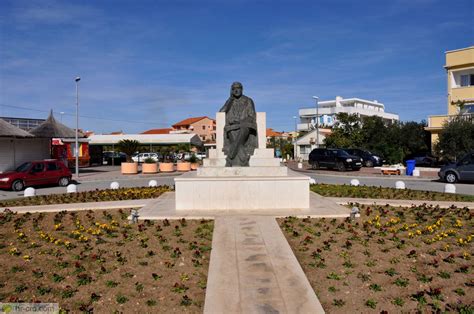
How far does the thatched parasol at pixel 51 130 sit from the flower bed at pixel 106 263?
2264 cm

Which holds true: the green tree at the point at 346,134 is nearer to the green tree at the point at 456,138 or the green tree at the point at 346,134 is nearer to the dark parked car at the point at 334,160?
the dark parked car at the point at 334,160

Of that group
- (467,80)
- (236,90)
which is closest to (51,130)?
(236,90)

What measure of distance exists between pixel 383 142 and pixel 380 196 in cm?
2991

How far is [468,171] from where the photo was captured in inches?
803

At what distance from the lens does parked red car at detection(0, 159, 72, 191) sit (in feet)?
64.6

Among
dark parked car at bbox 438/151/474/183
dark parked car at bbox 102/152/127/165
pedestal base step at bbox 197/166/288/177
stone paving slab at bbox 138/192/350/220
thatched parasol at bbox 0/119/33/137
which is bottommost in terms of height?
stone paving slab at bbox 138/192/350/220

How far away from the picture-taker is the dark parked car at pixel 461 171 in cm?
2041

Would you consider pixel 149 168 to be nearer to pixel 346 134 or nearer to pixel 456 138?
pixel 456 138

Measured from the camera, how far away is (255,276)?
18.4 ft

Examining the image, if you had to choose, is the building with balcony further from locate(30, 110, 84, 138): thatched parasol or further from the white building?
the white building

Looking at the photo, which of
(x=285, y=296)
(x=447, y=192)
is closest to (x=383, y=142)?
(x=447, y=192)

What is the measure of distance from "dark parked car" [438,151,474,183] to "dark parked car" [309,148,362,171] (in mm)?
8392

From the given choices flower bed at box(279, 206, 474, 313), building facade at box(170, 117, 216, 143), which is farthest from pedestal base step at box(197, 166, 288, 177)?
building facade at box(170, 117, 216, 143)

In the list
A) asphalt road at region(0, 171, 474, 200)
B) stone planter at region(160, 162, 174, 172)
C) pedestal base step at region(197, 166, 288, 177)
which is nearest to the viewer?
pedestal base step at region(197, 166, 288, 177)
